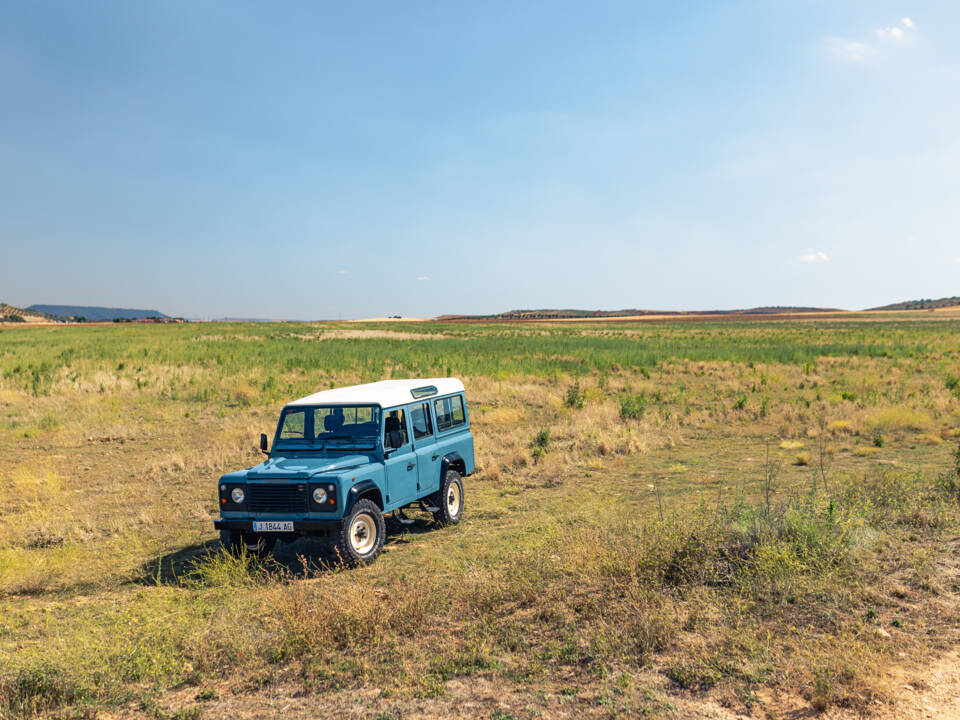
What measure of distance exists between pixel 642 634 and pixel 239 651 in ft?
12.3

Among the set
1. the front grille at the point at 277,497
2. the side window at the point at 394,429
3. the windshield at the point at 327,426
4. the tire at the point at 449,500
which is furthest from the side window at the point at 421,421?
the front grille at the point at 277,497

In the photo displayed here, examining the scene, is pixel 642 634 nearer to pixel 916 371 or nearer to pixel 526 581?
pixel 526 581

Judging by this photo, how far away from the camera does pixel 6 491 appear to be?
42.8ft

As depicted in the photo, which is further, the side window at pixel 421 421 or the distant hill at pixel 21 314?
the distant hill at pixel 21 314

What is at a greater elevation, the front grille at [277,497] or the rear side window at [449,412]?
the rear side window at [449,412]

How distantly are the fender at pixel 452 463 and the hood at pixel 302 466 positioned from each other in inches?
75.8

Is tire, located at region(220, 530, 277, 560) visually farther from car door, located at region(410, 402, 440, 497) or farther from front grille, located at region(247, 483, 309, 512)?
car door, located at region(410, 402, 440, 497)

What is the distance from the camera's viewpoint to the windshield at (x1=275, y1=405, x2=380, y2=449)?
9531mm

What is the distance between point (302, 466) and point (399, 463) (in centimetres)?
142

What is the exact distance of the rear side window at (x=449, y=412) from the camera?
10906mm

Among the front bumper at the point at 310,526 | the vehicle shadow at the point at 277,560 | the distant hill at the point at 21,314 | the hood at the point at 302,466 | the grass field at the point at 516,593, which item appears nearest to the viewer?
the grass field at the point at 516,593

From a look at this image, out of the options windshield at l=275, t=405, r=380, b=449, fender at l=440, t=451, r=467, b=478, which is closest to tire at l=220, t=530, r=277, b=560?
windshield at l=275, t=405, r=380, b=449

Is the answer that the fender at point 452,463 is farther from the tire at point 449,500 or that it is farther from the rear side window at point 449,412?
the rear side window at point 449,412

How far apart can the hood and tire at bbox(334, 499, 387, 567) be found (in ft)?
1.88
